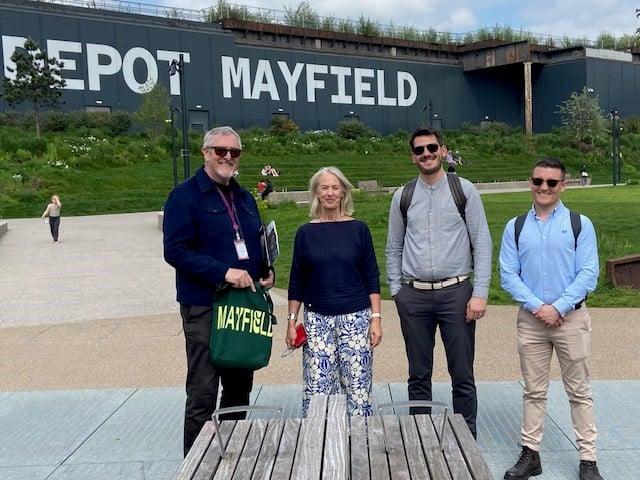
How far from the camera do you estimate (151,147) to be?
139 ft

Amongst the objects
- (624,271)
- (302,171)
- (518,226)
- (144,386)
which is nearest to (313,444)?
(518,226)

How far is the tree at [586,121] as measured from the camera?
60000 mm

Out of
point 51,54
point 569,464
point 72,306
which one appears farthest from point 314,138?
point 569,464

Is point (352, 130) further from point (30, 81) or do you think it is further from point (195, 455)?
point (195, 455)

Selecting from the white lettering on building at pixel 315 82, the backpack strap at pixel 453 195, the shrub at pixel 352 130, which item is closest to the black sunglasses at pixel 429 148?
the backpack strap at pixel 453 195

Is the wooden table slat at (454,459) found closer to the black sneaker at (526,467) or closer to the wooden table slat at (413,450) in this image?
the wooden table slat at (413,450)

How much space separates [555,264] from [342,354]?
4.32 ft

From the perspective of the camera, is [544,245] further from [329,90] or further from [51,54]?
[329,90]

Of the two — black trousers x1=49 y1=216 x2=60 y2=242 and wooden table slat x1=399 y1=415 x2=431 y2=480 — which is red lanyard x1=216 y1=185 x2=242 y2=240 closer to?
wooden table slat x1=399 y1=415 x2=431 y2=480

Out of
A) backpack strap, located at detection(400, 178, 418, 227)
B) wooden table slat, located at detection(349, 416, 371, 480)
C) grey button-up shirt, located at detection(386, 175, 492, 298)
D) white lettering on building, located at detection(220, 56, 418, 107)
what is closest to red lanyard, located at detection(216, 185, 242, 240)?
grey button-up shirt, located at detection(386, 175, 492, 298)

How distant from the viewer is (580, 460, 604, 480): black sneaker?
370 centimetres

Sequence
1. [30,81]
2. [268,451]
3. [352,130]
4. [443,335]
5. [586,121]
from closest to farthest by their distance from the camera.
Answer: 1. [268,451]
2. [443,335]
3. [30,81]
4. [352,130]
5. [586,121]

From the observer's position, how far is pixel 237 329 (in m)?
3.63

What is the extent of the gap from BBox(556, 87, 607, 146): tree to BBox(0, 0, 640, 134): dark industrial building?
4.35 m
